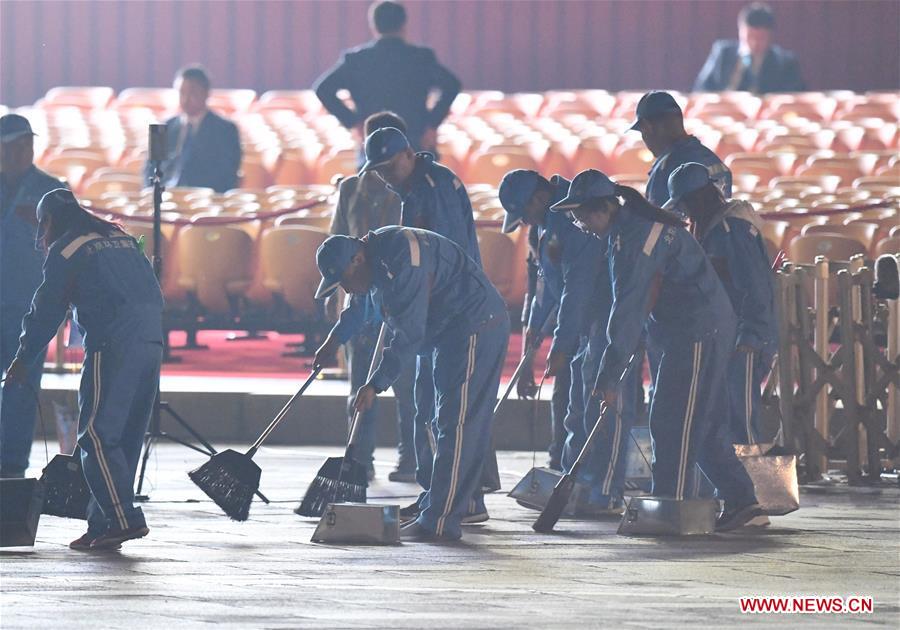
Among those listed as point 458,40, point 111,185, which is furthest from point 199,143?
point 458,40

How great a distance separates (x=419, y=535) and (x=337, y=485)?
42 centimetres

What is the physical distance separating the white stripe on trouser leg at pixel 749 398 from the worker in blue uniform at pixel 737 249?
11cm

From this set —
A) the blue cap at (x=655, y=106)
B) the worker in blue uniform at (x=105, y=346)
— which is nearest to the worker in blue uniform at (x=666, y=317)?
the blue cap at (x=655, y=106)

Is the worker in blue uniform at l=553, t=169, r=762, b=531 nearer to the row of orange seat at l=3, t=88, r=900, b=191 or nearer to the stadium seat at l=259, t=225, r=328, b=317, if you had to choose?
the stadium seat at l=259, t=225, r=328, b=317

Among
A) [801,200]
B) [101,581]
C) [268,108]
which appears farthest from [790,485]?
[268,108]

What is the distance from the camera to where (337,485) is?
263 inches

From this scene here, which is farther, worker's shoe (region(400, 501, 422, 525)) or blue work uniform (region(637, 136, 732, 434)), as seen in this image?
blue work uniform (region(637, 136, 732, 434))

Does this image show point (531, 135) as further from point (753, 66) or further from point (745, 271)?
point (745, 271)

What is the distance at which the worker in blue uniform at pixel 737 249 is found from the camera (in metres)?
6.75

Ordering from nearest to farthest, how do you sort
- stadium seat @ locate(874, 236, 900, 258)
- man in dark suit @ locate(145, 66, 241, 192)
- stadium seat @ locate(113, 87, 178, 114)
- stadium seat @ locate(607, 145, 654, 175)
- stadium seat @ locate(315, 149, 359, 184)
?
1. stadium seat @ locate(874, 236, 900, 258)
2. man in dark suit @ locate(145, 66, 241, 192)
3. stadium seat @ locate(607, 145, 654, 175)
4. stadium seat @ locate(315, 149, 359, 184)
5. stadium seat @ locate(113, 87, 178, 114)

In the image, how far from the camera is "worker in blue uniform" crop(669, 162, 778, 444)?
6.75 meters

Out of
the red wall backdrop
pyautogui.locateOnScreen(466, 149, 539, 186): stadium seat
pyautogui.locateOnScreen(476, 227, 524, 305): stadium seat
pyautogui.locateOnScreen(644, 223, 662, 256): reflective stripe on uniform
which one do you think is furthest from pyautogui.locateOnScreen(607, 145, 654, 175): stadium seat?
the red wall backdrop

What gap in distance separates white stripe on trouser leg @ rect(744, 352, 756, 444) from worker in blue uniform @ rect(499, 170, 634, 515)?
475 mm

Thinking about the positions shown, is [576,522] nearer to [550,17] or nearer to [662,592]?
[662,592]
